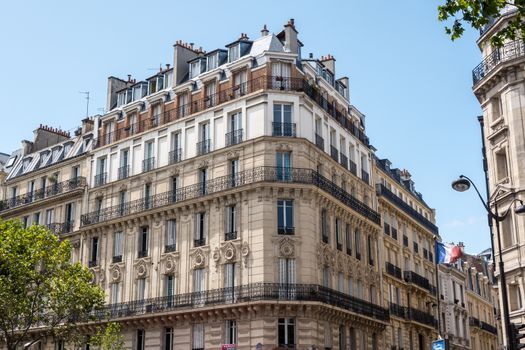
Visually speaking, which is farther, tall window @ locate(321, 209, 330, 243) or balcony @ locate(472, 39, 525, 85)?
tall window @ locate(321, 209, 330, 243)

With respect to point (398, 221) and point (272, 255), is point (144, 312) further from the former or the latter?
point (398, 221)

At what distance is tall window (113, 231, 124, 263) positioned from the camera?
3909cm

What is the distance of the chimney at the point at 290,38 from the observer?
37750 mm

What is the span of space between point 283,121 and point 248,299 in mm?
8945

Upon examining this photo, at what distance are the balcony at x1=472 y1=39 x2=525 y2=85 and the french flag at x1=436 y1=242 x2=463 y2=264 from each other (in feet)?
23.7

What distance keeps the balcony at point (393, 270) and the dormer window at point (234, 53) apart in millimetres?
15593

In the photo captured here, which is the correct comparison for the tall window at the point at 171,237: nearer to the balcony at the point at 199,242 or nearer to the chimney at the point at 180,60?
the balcony at the point at 199,242

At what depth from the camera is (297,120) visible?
35.0m

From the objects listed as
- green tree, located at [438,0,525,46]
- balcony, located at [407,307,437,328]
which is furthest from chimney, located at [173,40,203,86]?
green tree, located at [438,0,525,46]

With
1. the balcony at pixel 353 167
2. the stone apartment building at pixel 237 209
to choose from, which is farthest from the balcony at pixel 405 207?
the balcony at pixel 353 167

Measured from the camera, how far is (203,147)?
36.9 meters

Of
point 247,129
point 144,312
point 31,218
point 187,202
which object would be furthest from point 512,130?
point 31,218

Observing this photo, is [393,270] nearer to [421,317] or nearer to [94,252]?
[421,317]

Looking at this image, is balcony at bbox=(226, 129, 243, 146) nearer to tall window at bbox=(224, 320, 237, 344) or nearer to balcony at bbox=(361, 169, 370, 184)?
tall window at bbox=(224, 320, 237, 344)
